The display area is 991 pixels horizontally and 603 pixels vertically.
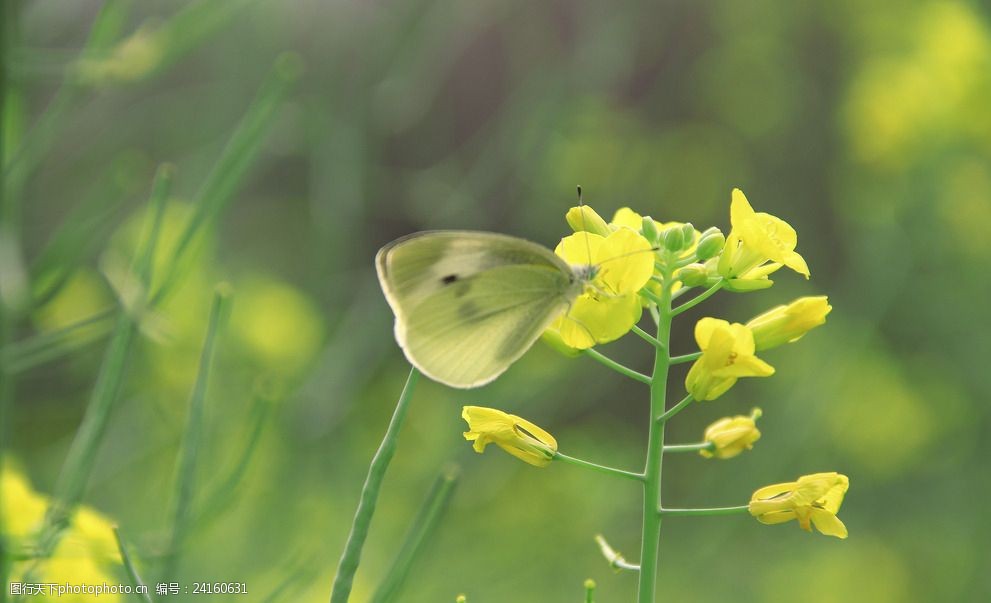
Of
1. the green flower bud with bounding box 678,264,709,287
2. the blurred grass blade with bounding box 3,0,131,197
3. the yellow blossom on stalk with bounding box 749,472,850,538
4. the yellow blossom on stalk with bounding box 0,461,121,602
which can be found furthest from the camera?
the blurred grass blade with bounding box 3,0,131,197

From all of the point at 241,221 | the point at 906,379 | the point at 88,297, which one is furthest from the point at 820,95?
the point at 88,297

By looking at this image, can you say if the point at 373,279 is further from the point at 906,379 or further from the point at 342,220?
the point at 906,379

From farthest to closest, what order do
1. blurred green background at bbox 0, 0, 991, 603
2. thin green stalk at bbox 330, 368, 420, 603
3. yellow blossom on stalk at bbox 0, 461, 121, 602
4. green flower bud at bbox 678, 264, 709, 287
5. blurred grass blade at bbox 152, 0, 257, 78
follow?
blurred green background at bbox 0, 0, 991, 603, blurred grass blade at bbox 152, 0, 257, 78, yellow blossom on stalk at bbox 0, 461, 121, 602, green flower bud at bbox 678, 264, 709, 287, thin green stalk at bbox 330, 368, 420, 603

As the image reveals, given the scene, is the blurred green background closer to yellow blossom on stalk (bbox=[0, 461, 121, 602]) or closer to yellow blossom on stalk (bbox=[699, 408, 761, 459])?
yellow blossom on stalk (bbox=[0, 461, 121, 602])

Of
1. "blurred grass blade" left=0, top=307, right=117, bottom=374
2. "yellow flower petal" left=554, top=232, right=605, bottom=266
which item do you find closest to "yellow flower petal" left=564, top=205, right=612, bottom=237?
"yellow flower petal" left=554, top=232, right=605, bottom=266

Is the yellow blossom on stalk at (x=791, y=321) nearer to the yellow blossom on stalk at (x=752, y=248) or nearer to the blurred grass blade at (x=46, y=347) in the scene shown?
the yellow blossom on stalk at (x=752, y=248)

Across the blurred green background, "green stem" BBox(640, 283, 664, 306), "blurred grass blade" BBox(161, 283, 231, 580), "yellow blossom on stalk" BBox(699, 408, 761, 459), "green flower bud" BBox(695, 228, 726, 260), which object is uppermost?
"green flower bud" BBox(695, 228, 726, 260)
